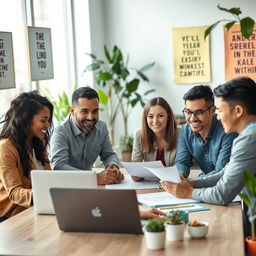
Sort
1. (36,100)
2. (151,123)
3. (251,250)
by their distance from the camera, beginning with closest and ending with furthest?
(251,250), (36,100), (151,123)

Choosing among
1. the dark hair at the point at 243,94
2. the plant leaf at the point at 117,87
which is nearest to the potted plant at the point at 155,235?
the dark hair at the point at 243,94

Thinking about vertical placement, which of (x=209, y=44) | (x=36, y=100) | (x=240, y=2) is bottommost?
(x=36, y=100)

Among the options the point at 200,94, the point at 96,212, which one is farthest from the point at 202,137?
the point at 96,212

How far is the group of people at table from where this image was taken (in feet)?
9.21

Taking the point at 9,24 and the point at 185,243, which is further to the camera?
the point at 9,24

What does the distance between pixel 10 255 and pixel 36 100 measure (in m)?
1.36

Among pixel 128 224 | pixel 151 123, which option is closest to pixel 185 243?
pixel 128 224

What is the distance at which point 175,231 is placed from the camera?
2.27 m

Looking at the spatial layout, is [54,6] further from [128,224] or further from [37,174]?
[128,224]

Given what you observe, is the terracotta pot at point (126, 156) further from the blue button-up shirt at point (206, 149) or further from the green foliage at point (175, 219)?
the green foliage at point (175, 219)

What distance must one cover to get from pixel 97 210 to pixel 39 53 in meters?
2.73

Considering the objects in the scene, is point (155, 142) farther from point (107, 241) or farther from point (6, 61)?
point (107, 241)

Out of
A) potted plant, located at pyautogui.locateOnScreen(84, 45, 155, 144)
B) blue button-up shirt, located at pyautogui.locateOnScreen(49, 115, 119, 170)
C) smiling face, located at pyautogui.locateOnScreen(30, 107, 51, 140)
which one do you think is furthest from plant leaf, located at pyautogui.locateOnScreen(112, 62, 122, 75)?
smiling face, located at pyautogui.locateOnScreen(30, 107, 51, 140)

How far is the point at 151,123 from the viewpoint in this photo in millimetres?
3875
